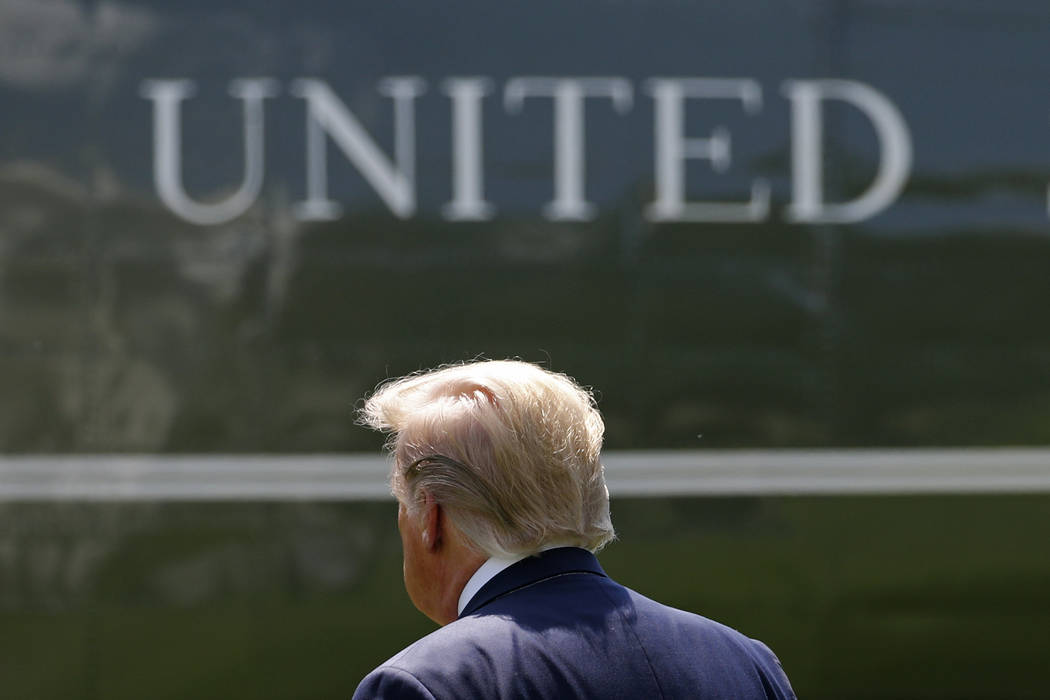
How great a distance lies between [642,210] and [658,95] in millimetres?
234

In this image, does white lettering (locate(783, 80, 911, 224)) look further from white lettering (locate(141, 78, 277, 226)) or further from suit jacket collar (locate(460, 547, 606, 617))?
suit jacket collar (locate(460, 547, 606, 617))

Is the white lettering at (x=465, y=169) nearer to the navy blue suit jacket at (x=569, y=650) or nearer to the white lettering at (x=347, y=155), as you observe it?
the white lettering at (x=347, y=155)

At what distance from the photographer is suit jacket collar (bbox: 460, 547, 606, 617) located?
4.28 feet

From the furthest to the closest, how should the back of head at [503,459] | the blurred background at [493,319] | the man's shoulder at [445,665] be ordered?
the blurred background at [493,319] → the back of head at [503,459] → the man's shoulder at [445,665]

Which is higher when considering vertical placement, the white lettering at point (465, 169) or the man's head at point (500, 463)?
the white lettering at point (465, 169)

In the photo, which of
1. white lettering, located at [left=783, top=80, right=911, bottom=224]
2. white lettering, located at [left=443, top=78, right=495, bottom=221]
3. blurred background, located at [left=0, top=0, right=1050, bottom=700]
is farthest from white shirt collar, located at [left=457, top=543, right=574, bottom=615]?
white lettering, located at [left=783, top=80, right=911, bottom=224]

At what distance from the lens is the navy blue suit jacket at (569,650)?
3.87 ft

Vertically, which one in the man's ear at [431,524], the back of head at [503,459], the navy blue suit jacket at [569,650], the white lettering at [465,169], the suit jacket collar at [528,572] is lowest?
the navy blue suit jacket at [569,650]

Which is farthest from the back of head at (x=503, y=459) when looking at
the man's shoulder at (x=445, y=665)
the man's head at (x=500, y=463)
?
the man's shoulder at (x=445, y=665)

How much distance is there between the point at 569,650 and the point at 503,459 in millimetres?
207

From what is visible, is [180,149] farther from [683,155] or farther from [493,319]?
[683,155]

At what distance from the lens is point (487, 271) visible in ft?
8.01

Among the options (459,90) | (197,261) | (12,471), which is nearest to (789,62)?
(459,90)

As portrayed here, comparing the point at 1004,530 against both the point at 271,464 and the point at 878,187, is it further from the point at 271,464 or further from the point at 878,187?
the point at 271,464
